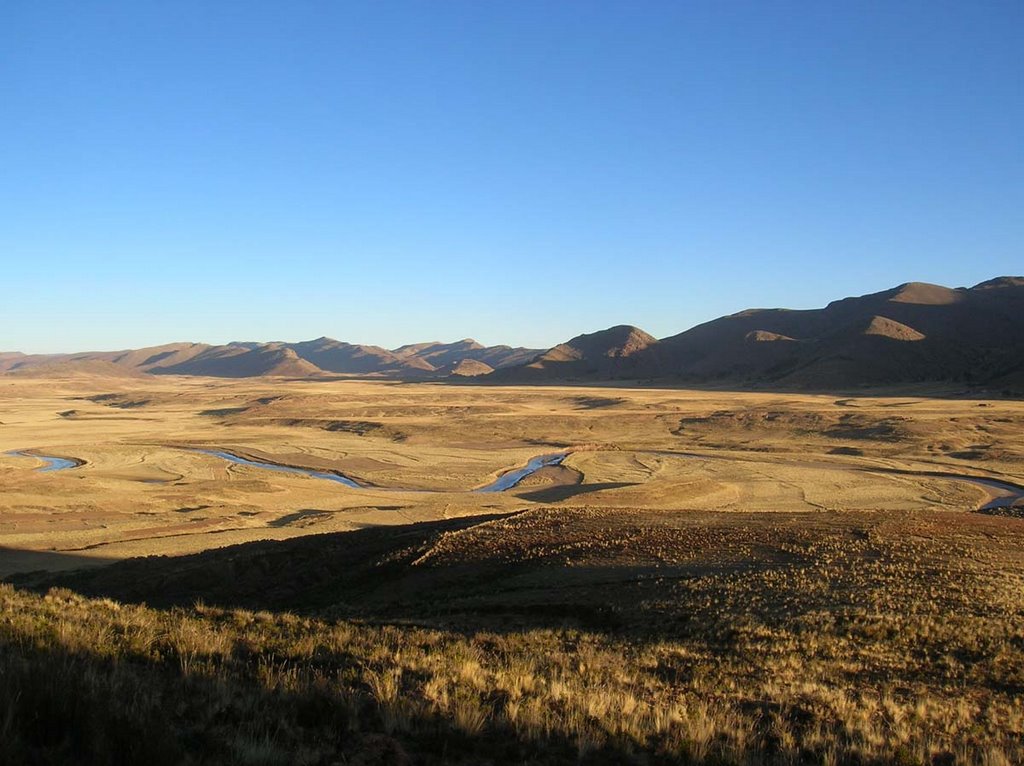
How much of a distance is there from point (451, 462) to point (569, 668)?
159 ft

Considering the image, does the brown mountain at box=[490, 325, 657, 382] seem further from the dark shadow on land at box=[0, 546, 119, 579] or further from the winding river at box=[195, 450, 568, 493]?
the dark shadow on land at box=[0, 546, 119, 579]

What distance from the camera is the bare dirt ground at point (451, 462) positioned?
35500mm

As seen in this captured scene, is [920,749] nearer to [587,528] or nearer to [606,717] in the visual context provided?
[606,717]

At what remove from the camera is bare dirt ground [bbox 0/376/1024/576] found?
116 ft

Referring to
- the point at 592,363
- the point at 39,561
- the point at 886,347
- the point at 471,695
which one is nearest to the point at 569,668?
the point at 471,695

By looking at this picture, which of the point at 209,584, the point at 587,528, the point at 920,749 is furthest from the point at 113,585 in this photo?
the point at 920,749

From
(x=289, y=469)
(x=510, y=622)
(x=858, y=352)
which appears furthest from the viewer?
(x=858, y=352)

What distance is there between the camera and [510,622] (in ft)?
47.0

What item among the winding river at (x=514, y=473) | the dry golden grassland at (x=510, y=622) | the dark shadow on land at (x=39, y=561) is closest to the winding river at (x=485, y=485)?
the winding river at (x=514, y=473)

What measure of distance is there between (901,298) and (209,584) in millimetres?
196540

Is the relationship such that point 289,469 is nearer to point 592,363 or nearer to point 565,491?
point 565,491

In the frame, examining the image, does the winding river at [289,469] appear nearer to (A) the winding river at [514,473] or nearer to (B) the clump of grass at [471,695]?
(A) the winding river at [514,473]

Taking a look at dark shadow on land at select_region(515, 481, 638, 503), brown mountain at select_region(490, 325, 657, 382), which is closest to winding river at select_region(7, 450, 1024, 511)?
dark shadow on land at select_region(515, 481, 638, 503)

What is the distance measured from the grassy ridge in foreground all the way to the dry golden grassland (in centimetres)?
4
